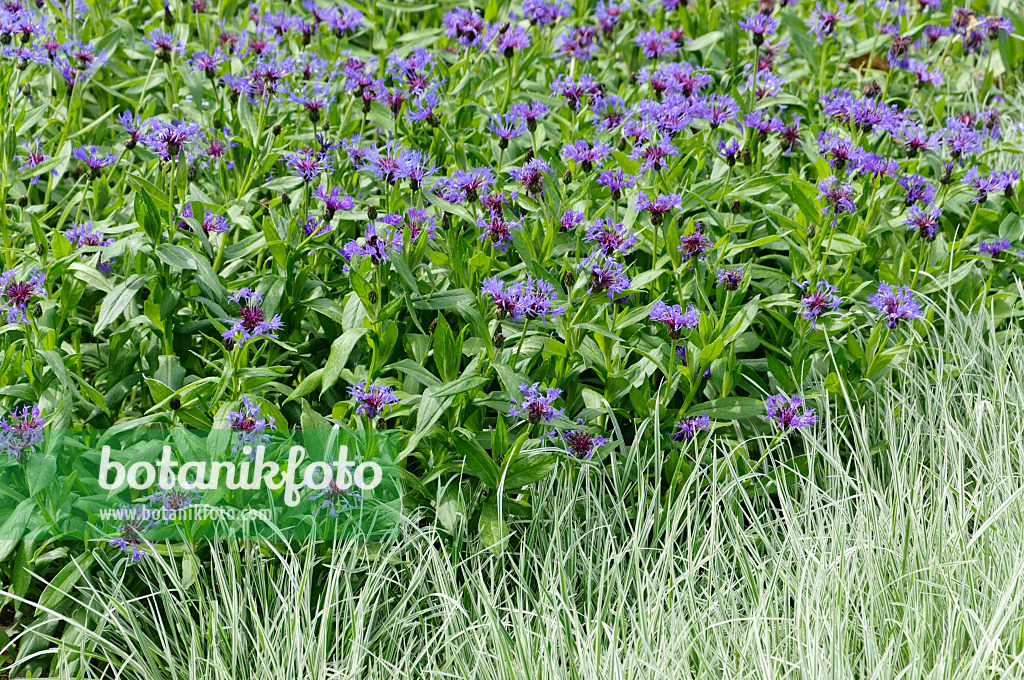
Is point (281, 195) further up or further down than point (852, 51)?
further down

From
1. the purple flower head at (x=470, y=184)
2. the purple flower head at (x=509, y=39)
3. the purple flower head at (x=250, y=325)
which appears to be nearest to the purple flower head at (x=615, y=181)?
the purple flower head at (x=470, y=184)

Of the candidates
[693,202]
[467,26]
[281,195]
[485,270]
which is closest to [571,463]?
[485,270]

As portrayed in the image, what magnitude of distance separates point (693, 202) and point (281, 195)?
1131 mm

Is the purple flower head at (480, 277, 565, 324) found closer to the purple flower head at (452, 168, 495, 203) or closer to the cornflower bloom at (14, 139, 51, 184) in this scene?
the purple flower head at (452, 168, 495, 203)

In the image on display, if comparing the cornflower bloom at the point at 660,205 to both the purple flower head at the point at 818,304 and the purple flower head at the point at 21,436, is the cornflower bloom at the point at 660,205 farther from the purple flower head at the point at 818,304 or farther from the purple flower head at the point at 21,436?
the purple flower head at the point at 21,436

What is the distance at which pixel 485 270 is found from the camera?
2.41 m

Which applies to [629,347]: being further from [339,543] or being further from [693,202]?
[339,543]

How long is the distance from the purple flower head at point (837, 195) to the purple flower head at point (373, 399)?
1.19m

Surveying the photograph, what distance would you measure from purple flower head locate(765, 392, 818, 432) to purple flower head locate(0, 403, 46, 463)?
160 cm

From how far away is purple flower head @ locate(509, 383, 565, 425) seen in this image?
6.65ft

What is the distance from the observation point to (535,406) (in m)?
2.03

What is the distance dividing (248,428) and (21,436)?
0.46 metres

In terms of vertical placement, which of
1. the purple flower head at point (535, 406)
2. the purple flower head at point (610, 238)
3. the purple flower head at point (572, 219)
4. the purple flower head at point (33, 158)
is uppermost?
the purple flower head at point (33, 158)

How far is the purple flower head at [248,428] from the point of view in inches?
78.9
